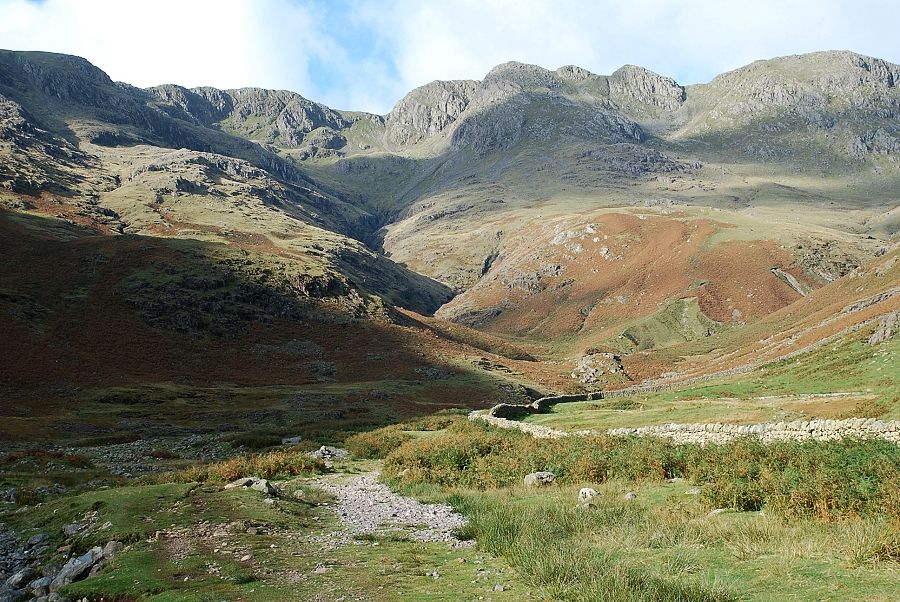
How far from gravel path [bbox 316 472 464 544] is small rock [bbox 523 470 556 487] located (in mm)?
3894

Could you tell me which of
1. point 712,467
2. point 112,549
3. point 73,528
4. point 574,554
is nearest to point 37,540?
point 73,528

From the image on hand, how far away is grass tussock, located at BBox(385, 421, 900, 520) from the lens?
41.9ft

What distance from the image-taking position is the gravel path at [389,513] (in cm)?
1648

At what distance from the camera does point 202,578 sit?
38.8ft

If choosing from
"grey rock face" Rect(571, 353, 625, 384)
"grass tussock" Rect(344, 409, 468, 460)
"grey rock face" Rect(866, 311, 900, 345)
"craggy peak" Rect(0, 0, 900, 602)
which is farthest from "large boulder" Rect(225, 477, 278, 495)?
"grey rock face" Rect(571, 353, 625, 384)

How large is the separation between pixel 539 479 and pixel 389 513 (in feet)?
21.2

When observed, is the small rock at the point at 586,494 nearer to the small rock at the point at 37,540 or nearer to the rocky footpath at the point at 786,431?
the rocky footpath at the point at 786,431

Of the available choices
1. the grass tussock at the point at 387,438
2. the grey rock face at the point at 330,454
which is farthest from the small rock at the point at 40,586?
the grass tussock at the point at 387,438

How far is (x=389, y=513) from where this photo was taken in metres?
19.2

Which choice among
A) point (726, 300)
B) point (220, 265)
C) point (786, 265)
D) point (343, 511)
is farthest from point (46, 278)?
point (786, 265)

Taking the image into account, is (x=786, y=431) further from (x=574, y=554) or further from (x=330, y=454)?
(x=330, y=454)

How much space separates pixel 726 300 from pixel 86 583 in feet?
425

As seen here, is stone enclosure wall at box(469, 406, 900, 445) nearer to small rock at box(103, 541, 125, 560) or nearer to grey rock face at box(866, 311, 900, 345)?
small rock at box(103, 541, 125, 560)

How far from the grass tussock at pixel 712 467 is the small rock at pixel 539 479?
0.50m
